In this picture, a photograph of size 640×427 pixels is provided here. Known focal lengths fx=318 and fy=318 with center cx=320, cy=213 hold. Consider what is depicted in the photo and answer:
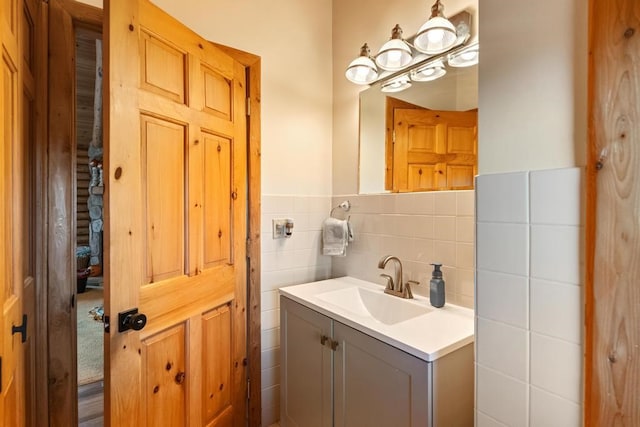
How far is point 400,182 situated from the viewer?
169 centimetres

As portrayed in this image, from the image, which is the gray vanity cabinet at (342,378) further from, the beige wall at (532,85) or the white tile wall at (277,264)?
the beige wall at (532,85)

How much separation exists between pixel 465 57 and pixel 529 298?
1.09m

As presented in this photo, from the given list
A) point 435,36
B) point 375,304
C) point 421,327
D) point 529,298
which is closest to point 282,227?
point 375,304

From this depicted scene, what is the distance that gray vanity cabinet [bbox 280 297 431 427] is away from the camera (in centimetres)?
105

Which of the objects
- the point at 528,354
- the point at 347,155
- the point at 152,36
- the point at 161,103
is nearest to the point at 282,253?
the point at 347,155

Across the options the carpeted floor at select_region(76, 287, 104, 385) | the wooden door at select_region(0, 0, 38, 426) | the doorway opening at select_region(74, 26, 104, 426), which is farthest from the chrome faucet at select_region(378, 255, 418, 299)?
the carpeted floor at select_region(76, 287, 104, 385)

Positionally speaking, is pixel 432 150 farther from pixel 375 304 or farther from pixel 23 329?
pixel 23 329

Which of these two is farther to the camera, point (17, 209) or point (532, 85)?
point (17, 209)

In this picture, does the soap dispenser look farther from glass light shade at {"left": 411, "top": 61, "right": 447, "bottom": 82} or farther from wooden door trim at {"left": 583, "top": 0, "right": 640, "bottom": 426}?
A: glass light shade at {"left": 411, "top": 61, "right": 447, "bottom": 82}

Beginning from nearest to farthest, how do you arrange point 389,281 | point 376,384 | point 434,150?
point 376,384
point 434,150
point 389,281

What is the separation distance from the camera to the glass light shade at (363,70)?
172 centimetres

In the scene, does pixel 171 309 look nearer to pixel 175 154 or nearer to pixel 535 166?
pixel 175 154

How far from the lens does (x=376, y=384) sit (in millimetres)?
1168

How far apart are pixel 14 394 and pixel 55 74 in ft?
3.61
